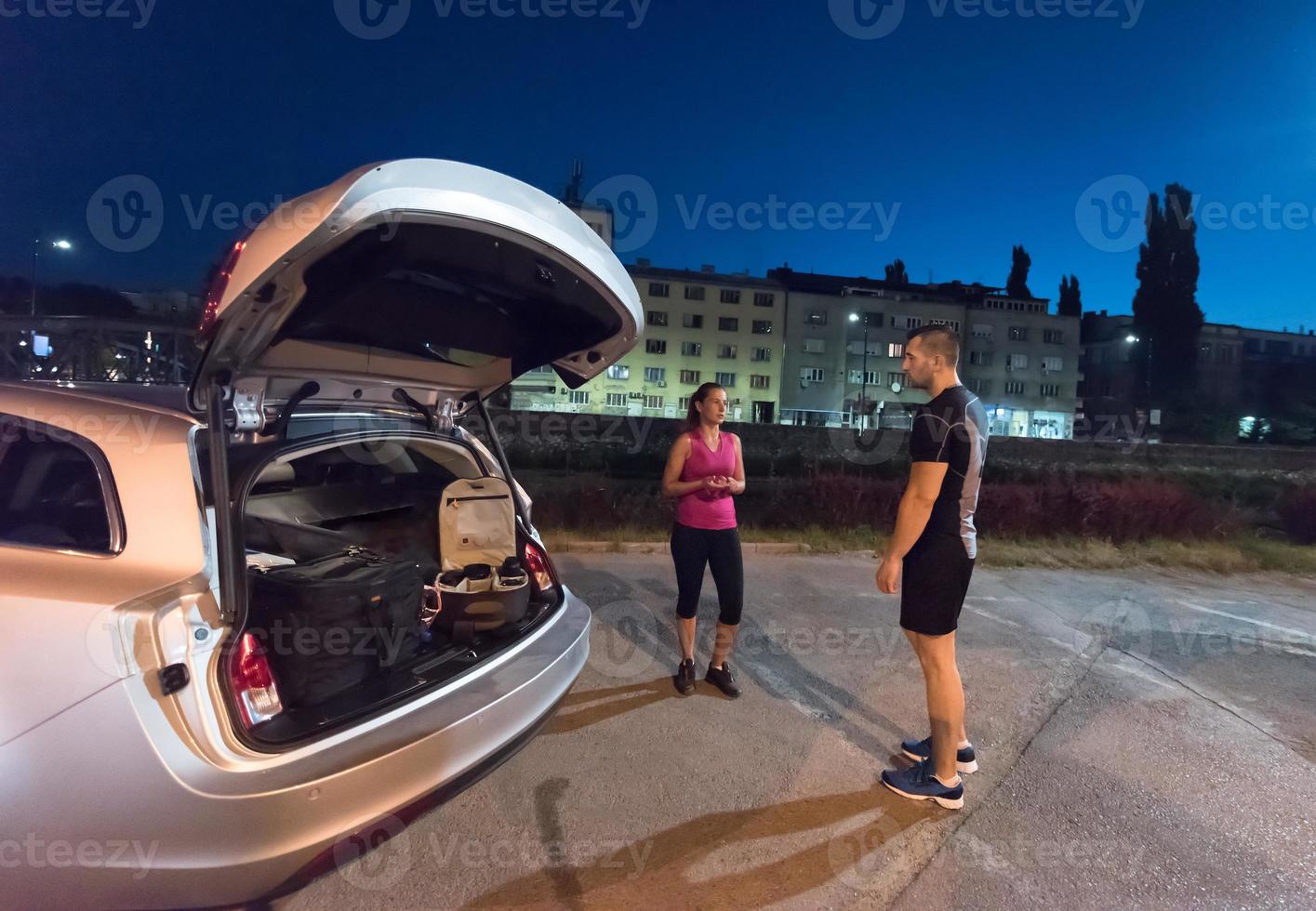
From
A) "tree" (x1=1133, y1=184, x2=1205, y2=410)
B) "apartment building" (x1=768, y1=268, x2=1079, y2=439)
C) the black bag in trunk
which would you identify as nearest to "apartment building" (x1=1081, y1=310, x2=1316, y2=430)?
"tree" (x1=1133, y1=184, x2=1205, y2=410)

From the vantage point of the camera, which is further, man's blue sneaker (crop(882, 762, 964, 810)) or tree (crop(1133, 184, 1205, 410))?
tree (crop(1133, 184, 1205, 410))

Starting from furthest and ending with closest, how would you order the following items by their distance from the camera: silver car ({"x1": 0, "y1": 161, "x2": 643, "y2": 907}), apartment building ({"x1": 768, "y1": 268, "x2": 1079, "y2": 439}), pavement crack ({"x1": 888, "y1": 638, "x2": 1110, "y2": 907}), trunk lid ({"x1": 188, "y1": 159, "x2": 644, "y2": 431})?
1. apartment building ({"x1": 768, "y1": 268, "x2": 1079, "y2": 439})
2. pavement crack ({"x1": 888, "y1": 638, "x2": 1110, "y2": 907})
3. trunk lid ({"x1": 188, "y1": 159, "x2": 644, "y2": 431})
4. silver car ({"x1": 0, "y1": 161, "x2": 643, "y2": 907})

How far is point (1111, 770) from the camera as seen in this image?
133 inches

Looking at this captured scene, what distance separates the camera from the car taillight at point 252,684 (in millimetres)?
1934

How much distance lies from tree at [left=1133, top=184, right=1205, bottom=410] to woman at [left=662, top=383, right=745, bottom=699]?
52892 mm

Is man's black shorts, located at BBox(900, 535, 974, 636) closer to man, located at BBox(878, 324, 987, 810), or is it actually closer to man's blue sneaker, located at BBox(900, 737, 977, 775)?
man, located at BBox(878, 324, 987, 810)

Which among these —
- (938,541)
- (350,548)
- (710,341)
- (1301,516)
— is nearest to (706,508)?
(938,541)

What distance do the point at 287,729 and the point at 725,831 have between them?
171 cm

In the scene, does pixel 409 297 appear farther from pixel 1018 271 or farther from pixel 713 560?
pixel 1018 271

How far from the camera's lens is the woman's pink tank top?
12.8 feet

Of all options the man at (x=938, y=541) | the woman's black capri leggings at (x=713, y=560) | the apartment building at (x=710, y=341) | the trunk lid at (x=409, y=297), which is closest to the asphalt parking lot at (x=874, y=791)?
the man at (x=938, y=541)

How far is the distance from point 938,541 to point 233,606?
256 cm

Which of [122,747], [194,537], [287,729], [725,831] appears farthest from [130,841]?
[725,831]

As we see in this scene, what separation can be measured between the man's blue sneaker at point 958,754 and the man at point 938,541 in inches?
8.4
